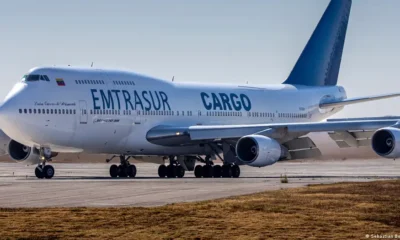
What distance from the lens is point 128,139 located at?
3844cm

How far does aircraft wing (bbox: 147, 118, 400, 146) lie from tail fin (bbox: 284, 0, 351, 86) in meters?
10.3

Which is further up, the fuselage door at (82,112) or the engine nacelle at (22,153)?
the fuselage door at (82,112)

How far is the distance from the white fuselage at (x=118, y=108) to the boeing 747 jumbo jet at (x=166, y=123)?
0.04m

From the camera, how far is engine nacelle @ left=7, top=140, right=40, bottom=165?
127 feet

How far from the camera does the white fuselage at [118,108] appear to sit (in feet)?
115

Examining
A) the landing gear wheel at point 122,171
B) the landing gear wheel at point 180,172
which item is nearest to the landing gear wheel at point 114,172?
the landing gear wheel at point 122,171

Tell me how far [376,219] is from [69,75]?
2187cm

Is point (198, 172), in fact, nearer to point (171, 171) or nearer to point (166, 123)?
point (171, 171)

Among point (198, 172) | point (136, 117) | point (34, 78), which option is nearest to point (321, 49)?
point (198, 172)

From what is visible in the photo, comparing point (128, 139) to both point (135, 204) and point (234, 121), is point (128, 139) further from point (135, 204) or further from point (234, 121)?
point (135, 204)

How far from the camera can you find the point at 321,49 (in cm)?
4916

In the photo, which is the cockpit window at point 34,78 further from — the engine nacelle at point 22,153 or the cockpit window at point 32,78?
the engine nacelle at point 22,153

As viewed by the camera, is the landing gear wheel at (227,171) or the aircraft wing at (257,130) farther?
the landing gear wheel at (227,171)

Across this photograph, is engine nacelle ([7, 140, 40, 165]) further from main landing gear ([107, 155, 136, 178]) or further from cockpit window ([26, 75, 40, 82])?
cockpit window ([26, 75, 40, 82])
